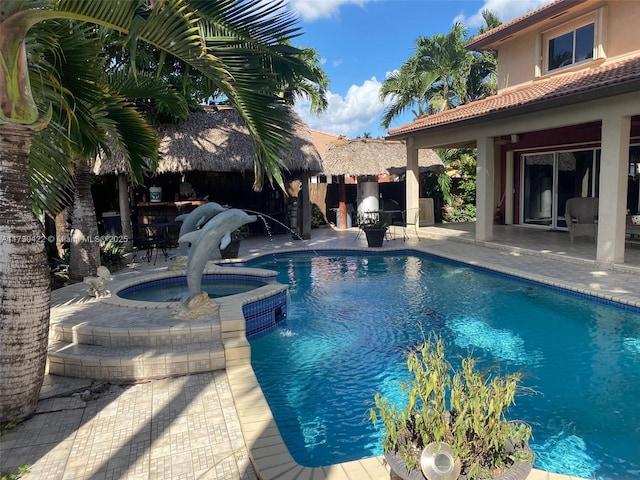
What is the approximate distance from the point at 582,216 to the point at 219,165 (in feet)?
37.7

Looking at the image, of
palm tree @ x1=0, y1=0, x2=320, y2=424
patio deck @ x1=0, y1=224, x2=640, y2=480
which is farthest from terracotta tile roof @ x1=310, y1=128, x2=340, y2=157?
patio deck @ x1=0, y1=224, x2=640, y2=480

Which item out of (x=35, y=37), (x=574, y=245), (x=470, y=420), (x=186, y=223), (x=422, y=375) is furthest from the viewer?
(x=574, y=245)

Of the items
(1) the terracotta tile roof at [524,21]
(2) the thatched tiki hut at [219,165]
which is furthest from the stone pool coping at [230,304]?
(1) the terracotta tile roof at [524,21]

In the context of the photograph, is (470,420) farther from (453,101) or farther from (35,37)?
(453,101)

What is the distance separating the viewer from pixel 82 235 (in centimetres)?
899

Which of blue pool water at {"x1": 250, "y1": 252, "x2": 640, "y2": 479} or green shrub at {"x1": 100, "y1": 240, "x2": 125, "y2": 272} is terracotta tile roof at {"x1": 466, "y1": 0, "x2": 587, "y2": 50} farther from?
green shrub at {"x1": 100, "y1": 240, "x2": 125, "y2": 272}

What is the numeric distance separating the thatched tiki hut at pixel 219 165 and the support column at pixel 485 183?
5777mm

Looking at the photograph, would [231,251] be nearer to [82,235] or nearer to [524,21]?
[82,235]

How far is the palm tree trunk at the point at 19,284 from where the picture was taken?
3.58m

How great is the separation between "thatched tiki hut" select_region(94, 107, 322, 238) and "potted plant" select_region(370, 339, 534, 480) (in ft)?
37.0

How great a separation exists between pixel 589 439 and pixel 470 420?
2.49m

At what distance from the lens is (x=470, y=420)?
2.49m

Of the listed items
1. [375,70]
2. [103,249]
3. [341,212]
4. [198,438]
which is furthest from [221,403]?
[375,70]

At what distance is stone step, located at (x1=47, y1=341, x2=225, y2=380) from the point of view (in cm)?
480
